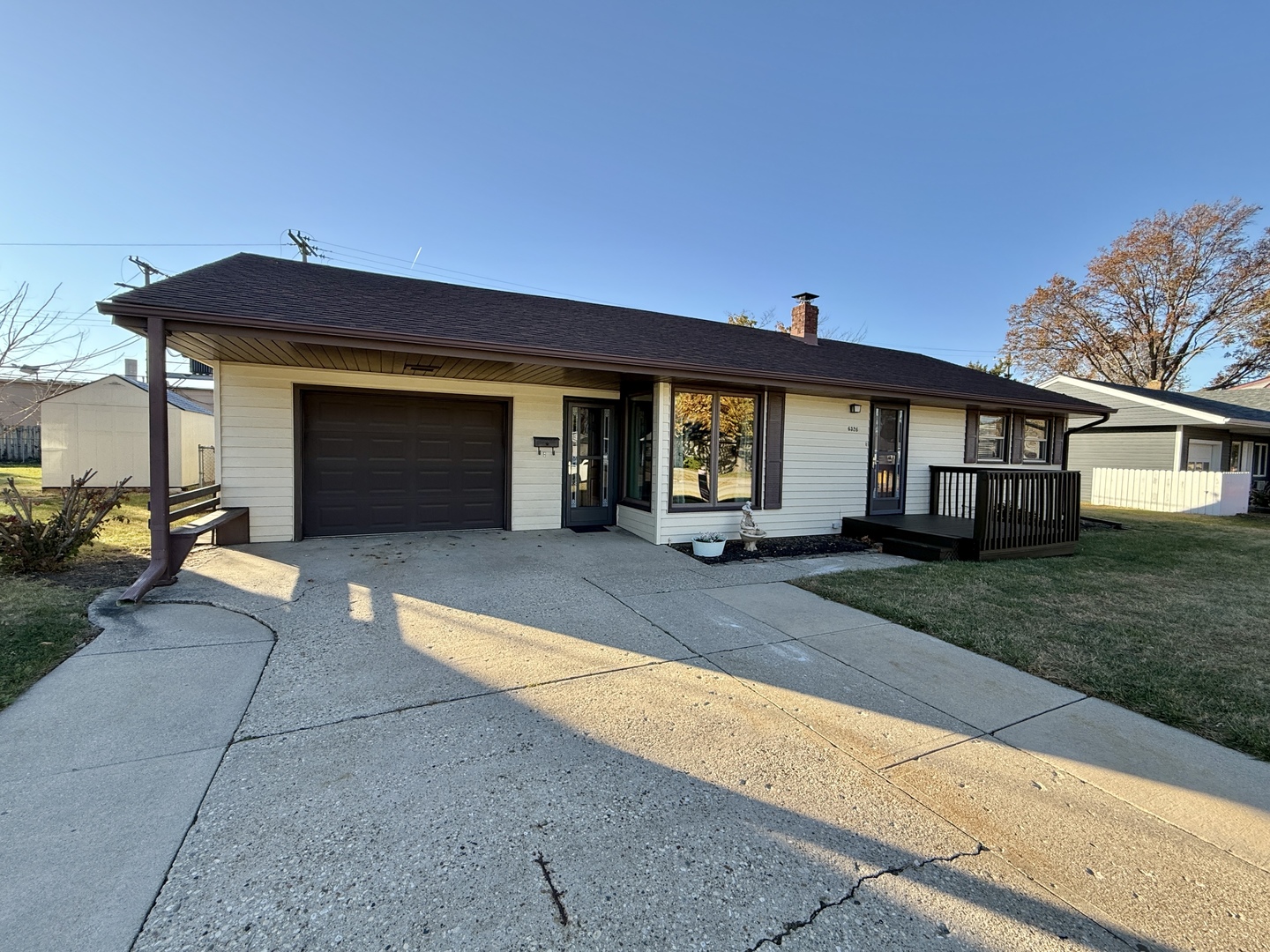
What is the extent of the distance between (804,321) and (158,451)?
1031 cm

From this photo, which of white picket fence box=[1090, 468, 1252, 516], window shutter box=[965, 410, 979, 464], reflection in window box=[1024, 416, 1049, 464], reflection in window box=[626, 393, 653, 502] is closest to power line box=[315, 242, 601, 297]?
reflection in window box=[626, 393, 653, 502]

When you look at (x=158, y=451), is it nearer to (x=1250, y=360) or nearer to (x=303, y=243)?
(x=303, y=243)

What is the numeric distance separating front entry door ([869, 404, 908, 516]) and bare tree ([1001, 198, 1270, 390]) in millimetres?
24650

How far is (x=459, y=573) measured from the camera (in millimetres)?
5734

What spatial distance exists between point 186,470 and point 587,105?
1311cm

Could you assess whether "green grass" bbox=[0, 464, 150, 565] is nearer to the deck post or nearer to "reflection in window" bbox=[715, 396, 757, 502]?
"reflection in window" bbox=[715, 396, 757, 502]

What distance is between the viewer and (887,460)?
9578 mm

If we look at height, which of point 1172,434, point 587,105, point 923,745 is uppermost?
point 587,105

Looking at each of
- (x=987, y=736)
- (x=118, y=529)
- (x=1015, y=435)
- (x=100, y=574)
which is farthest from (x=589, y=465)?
(x=1015, y=435)

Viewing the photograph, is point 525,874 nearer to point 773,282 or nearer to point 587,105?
point 587,105

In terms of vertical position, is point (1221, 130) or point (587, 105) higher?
point (1221, 130)

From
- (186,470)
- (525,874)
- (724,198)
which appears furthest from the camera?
(724,198)

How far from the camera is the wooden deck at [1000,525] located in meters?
7.21

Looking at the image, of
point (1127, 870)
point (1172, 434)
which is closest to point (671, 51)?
point (1127, 870)
